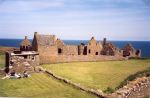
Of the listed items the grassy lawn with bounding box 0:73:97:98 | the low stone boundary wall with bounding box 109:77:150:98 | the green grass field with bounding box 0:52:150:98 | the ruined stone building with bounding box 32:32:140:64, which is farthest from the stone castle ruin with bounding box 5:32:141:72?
the low stone boundary wall with bounding box 109:77:150:98

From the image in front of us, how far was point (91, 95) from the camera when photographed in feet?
88.6

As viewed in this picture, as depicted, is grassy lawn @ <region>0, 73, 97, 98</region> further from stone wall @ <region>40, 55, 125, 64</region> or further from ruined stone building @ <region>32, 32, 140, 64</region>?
ruined stone building @ <region>32, 32, 140, 64</region>

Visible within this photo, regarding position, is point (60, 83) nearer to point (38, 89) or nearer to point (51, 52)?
point (38, 89)

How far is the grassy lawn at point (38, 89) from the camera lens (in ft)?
88.6

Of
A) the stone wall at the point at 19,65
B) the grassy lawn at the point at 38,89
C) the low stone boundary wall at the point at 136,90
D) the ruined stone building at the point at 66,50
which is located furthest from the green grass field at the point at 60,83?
the ruined stone building at the point at 66,50

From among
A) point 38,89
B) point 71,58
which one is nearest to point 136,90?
point 38,89

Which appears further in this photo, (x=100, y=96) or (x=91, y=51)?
(x=91, y=51)

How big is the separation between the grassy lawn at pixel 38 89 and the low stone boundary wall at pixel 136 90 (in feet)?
23.8

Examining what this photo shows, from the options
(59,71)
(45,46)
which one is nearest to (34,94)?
(59,71)

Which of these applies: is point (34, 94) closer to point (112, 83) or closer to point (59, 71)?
point (112, 83)

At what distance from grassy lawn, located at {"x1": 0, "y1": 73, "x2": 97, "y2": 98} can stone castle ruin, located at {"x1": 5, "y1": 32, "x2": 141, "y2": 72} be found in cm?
616

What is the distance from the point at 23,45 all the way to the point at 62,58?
1299 centimetres

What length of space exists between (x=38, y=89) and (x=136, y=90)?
1311cm

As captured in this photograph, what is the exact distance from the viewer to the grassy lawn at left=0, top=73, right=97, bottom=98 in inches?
A: 1064
